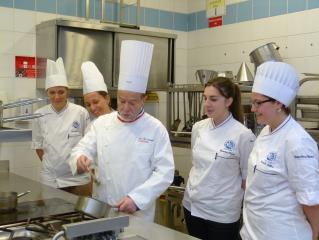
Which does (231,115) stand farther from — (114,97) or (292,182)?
(114,97)

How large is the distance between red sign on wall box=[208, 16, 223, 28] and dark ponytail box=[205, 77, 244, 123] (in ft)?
5.03

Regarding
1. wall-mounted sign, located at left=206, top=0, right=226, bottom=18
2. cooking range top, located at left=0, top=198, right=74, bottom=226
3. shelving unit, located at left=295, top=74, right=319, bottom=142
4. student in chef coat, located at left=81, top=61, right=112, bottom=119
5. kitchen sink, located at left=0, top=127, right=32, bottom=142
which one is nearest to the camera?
kitchen sink, located at left=0, top=127, right=32, bottom=142

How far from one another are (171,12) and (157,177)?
93.6 inches

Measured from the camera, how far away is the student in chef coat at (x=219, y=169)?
6.28ft

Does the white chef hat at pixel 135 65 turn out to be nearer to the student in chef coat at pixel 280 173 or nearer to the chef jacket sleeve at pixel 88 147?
the chef jacket sleeve at pixel 88 147

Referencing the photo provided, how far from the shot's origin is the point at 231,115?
79.6 inches

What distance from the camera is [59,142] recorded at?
8.14 ft

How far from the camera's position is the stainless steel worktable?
1.18 m

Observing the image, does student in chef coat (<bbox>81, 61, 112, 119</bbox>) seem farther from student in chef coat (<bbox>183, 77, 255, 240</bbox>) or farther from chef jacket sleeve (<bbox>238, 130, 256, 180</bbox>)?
chef jacket sleeve (<bbox>238, 130, 256, 180</bbox>)

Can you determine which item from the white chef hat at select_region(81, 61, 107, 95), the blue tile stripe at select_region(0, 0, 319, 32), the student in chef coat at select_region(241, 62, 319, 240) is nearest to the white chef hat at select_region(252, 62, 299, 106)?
the student in chef coat at select_region(241, 62, 319, 240)

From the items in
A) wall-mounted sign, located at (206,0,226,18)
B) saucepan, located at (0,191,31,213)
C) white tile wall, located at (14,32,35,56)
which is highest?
wall-mounted sign, located at (206,0,226,18)

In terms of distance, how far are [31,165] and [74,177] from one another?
0.70 metres

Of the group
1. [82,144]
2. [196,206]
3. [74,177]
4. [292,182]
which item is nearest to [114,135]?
[82,144]

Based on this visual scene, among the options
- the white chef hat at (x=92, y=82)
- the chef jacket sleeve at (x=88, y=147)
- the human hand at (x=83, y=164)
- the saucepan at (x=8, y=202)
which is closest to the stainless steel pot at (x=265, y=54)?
the white chef hat at (x=92, y=82)
